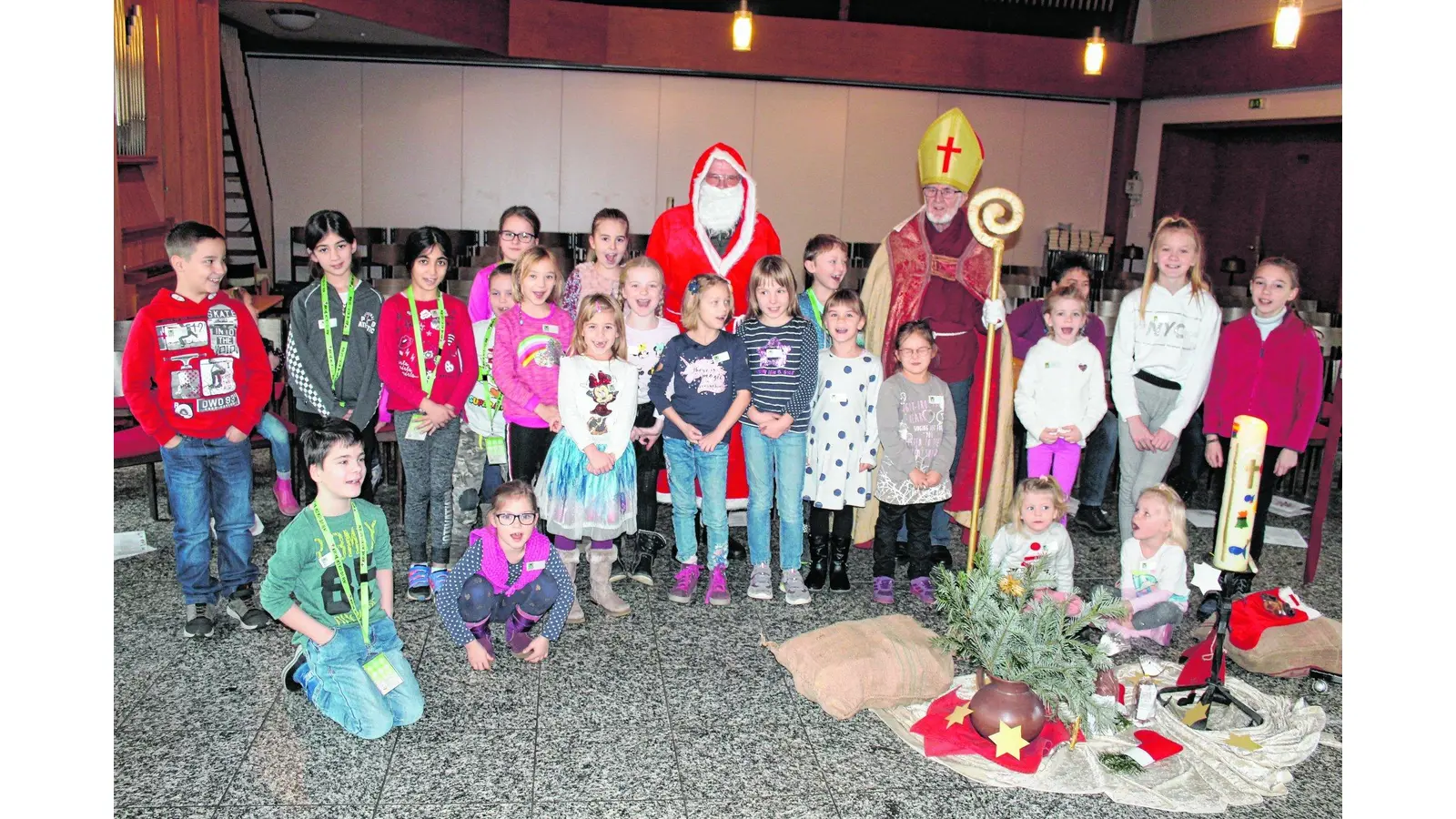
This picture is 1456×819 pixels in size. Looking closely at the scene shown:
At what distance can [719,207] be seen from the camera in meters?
4.77

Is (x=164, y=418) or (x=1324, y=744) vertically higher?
(x=164, y=418)

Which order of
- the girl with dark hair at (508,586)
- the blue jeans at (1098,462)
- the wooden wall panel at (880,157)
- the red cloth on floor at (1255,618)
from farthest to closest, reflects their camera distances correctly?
the wooden wall panel at (880,157) < the blue jeans at (1098,462) < the red cloth on floor at (1255,618) < the girl with dark hair at (508,586)

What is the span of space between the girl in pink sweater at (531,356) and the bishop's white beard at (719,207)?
883 mm

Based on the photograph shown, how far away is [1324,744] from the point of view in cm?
335

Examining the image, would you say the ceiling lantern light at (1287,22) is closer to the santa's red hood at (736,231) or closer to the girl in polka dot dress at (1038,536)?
the santa's red hood at (736,231)

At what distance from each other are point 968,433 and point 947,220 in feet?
3.12

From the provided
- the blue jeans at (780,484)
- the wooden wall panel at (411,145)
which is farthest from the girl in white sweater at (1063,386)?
the wooden wall panel at (411,145)

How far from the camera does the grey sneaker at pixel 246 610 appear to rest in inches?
154

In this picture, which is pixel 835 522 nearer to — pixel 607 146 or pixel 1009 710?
pixel 1009 710

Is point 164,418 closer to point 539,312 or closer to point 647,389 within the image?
point 539,312

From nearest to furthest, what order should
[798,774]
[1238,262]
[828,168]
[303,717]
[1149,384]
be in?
[798,774] → [303,717] → [1149,384] → [1238,262] → [828,168]

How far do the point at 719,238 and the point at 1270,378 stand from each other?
2.41 m

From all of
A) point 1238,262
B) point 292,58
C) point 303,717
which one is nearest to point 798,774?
point 303,717

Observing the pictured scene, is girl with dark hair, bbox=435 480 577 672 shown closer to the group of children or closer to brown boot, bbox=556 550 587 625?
the group of children
